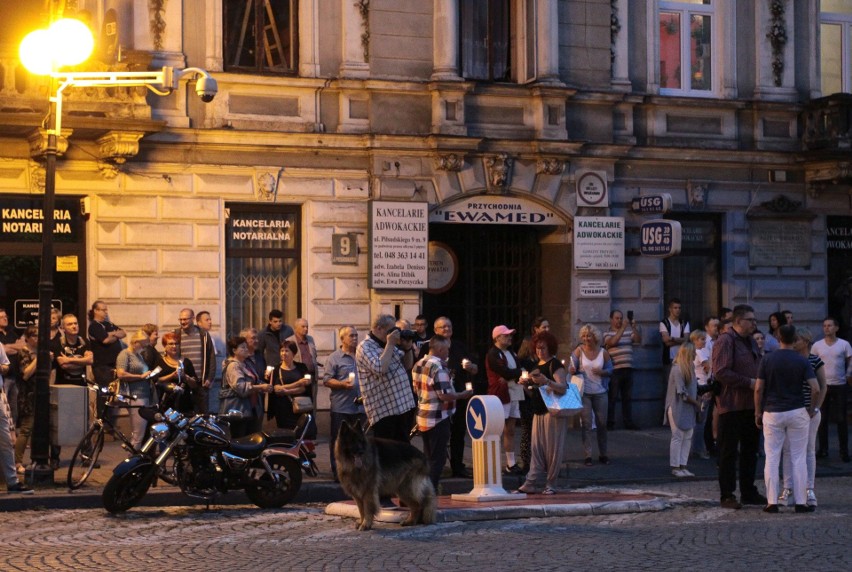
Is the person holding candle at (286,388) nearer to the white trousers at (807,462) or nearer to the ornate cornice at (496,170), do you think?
the ornate cornice at (496,170)

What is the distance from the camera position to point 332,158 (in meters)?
21.6

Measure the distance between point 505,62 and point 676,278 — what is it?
4556mm

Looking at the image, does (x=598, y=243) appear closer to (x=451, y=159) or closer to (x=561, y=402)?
(x=451, y=159)

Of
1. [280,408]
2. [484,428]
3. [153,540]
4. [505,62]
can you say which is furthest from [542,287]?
[153,540]

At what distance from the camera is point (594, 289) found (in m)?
23.1

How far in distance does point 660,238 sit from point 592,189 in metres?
1.31

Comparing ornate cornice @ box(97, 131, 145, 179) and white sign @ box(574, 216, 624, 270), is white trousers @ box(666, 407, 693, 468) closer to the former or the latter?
white sign @ box(574, 216, 624, 270)

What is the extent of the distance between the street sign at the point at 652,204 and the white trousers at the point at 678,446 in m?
5.85

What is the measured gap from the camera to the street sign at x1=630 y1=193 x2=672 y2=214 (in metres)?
22.9

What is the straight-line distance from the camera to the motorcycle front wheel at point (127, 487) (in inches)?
551

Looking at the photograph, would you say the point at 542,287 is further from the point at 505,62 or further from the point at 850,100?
the point at 850,100

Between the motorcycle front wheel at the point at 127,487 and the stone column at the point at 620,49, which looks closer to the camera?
the motorcycle front wheel at the point at 127,487

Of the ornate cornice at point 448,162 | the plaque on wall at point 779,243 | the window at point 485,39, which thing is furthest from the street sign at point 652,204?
the ornate cornice at point 448,162

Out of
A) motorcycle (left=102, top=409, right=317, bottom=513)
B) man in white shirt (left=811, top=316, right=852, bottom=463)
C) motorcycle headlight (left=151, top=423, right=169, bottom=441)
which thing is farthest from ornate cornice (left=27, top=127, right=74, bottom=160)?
man in white shirt (left=811, top=316, right=852, bottom=463)
